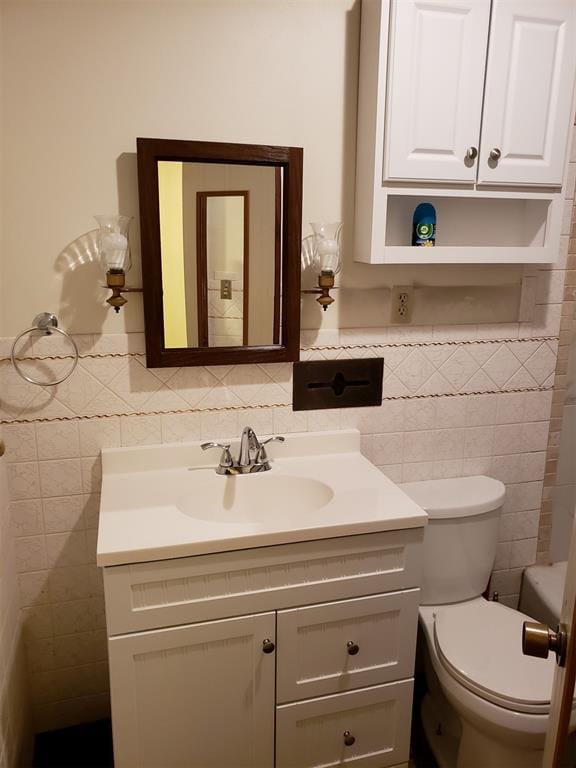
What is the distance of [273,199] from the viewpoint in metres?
1.53

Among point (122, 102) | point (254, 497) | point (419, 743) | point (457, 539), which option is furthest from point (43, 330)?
point (419, 743)

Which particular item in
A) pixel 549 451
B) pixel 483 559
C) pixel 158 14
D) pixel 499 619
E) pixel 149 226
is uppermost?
pixel 158 14

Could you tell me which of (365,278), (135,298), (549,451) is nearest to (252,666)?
(135,298)

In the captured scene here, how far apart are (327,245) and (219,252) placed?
29cm

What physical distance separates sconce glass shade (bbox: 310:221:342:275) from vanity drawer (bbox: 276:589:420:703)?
0.85 metres

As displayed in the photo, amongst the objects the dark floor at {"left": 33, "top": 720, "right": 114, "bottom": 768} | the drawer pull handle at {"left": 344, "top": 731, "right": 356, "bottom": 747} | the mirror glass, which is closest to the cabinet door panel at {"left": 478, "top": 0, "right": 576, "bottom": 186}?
the mirror glass

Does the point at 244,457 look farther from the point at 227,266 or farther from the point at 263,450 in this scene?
the point at 227,266

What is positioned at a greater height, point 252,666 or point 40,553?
point 40,553

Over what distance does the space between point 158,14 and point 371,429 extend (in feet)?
4.11

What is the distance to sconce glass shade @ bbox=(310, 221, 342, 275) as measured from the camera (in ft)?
4.99

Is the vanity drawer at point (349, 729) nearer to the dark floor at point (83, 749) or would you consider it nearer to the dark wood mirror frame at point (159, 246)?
the dark floor at point (83, 749)

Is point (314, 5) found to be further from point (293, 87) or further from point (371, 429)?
point (371, 429)

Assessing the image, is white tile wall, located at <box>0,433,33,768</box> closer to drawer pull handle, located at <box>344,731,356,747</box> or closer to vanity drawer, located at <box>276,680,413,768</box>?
vanity drawer, located at <box>276,680,413,768</box>

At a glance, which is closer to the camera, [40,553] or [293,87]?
[293,87]
